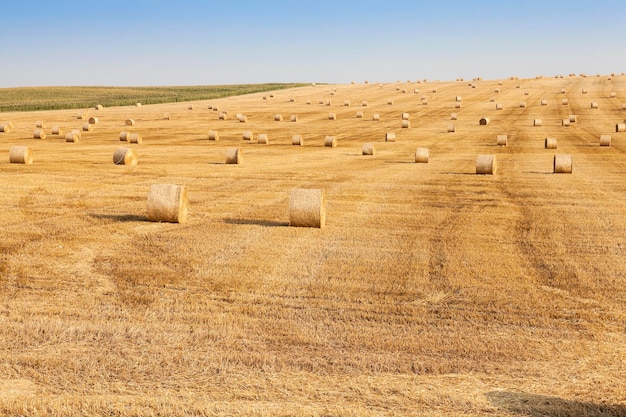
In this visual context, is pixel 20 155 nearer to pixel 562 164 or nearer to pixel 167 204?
pixel 167 204

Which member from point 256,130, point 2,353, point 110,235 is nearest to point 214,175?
point 110,235

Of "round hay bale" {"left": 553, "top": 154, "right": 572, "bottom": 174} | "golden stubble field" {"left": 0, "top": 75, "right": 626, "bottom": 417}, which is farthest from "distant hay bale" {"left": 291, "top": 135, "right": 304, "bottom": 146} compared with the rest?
"round hay bale" {"left": 553, "top": 154, "right": 572, "bottom": 174}

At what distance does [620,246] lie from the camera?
1407 cm

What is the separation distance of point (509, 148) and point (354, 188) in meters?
16.0

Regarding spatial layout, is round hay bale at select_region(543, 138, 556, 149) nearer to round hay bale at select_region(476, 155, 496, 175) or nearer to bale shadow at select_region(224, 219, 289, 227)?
round hay bale at select_region(476, 155, 496, 175)

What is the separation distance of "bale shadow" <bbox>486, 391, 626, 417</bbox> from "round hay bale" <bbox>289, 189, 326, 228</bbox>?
28.0 ft

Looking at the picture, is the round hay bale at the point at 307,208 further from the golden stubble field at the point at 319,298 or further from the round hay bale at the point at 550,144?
the round hay bale at the point at 550,144

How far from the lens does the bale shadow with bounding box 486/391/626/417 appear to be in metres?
7.24

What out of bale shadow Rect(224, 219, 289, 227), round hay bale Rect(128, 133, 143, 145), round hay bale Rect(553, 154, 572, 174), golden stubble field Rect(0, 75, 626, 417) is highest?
round hay bale Rect(128, 133, 143, 145)

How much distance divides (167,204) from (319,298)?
21.3ft

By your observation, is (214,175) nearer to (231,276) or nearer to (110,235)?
(110,235)

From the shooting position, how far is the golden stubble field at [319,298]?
7.78 metres

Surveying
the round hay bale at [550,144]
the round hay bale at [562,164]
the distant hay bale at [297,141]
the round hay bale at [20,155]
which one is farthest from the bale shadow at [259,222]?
the distant hay bale at [297,141]

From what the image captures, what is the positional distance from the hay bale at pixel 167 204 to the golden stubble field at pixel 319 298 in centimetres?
27
